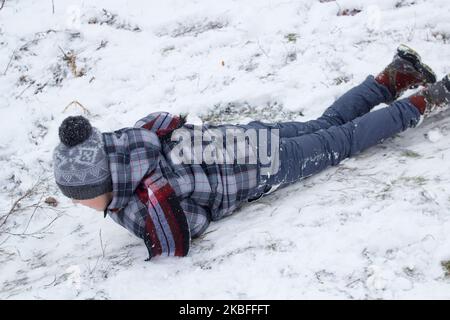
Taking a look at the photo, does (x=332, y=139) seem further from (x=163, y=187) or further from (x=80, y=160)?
(x=80, y=160)

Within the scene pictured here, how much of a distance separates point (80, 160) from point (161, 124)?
663 millimetres

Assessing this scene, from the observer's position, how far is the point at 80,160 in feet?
9.09

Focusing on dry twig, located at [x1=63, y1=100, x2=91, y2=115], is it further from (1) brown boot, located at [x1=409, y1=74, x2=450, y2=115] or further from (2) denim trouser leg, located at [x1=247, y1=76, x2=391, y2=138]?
(1) brown boot, located at [x1=409, y1=74, x2=450, y2=115]

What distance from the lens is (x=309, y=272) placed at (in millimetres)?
2568

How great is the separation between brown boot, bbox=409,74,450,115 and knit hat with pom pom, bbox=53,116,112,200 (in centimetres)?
223

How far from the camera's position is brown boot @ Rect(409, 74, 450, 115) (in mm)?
3504

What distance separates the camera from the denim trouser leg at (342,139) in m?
3.41

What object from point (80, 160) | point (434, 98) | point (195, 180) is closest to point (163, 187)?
point (195, 180)

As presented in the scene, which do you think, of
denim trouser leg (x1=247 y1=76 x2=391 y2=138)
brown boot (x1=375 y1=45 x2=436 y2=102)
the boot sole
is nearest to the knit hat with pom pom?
denim trouser leg (x1=247 y1=76 x2=391 y2=138)

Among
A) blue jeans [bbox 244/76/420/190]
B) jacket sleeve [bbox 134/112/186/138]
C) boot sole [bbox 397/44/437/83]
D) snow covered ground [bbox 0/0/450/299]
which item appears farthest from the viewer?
boot sole [bbox 397/44/437/83]

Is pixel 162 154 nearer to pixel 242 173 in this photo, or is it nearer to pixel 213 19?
pixel 242 173

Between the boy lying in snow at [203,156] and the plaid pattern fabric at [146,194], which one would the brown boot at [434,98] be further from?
the plaid pattern fabric at [146,194]

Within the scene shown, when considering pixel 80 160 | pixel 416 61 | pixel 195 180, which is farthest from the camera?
pixel 416 61

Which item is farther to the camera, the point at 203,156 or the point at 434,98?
the point at 434,98
